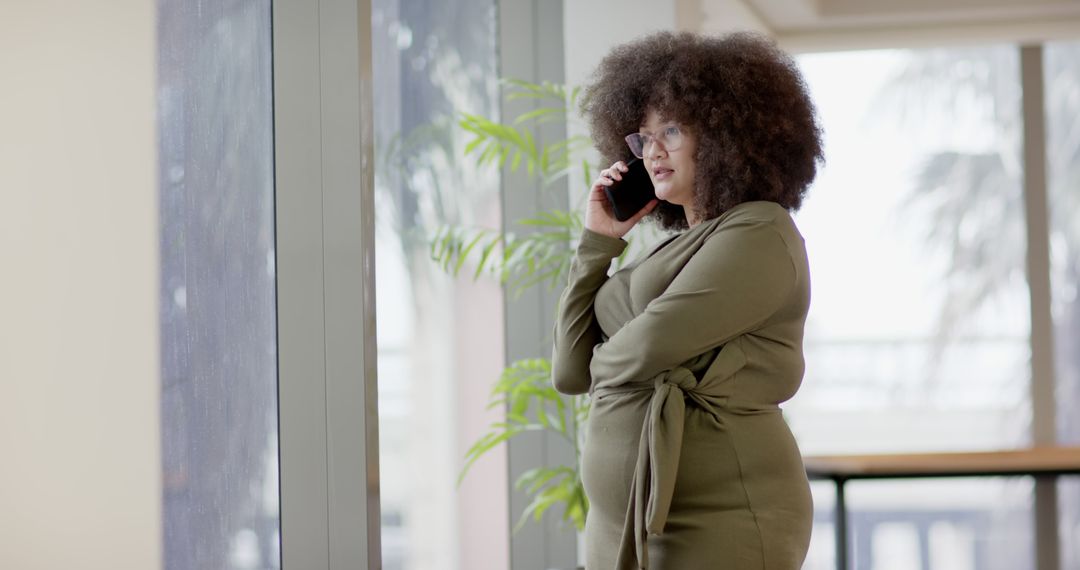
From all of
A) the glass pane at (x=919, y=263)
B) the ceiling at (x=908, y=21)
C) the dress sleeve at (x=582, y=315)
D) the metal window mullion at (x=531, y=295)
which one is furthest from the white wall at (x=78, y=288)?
the glass pane at (x=919, y=263)

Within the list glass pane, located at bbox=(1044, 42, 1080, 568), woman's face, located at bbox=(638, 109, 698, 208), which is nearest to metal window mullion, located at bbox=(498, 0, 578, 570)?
woman's face, located at bbox=(638, 109, 698, 208)

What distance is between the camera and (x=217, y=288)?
87.7 inches

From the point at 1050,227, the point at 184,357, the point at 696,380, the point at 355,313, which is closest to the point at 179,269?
the point at 184,357

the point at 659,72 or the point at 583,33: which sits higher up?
the point at 583,33

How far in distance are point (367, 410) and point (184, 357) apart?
0.44 m

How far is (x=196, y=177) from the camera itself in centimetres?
218

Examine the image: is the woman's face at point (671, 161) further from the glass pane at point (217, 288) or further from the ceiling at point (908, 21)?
the ceiling at point (908, 21)

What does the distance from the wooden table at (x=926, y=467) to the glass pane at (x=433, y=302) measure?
4.25 ft

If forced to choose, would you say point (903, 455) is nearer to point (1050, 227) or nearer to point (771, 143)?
point (1050, 227)

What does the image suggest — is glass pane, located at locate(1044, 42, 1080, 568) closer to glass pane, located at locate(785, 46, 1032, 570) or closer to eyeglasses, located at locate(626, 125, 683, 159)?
glass pane, located at locate(785, 46, 1032, 570)

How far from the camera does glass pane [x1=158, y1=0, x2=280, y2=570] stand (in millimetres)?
2115

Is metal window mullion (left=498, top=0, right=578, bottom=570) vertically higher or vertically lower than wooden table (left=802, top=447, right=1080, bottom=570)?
higher

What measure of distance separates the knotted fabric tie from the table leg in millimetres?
2397

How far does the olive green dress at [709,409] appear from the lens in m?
1.83
